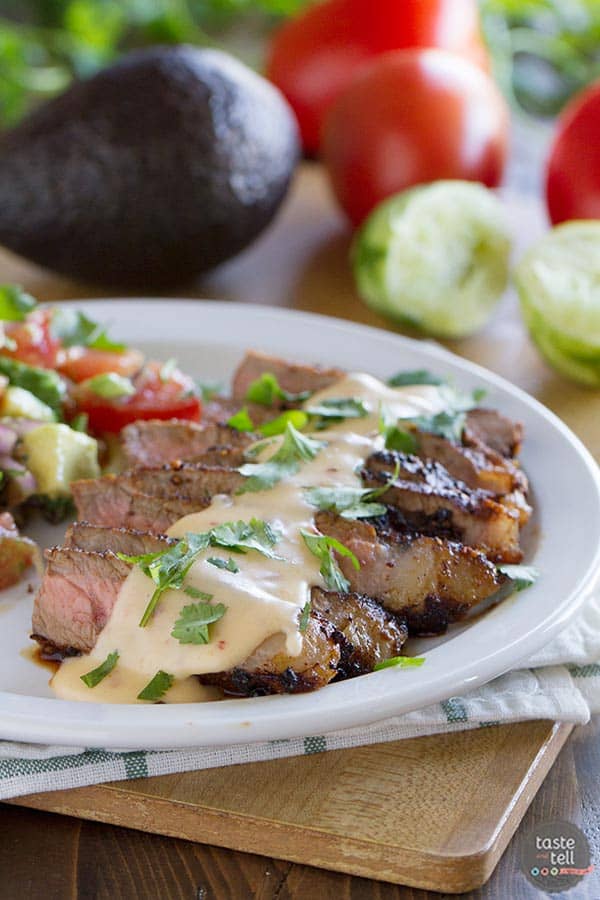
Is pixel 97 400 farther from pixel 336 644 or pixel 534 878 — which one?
pixel 534 878

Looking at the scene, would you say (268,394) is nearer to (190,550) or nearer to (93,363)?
(93,363)

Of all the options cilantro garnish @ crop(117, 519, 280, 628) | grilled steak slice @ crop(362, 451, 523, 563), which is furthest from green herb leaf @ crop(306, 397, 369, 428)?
cilantro garnish @ crop(117, 519, 280, 628)

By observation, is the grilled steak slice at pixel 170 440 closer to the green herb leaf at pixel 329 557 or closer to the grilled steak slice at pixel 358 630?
the green herb leaf at pixel 329 557

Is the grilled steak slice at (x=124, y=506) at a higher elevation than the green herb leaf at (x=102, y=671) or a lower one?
lower

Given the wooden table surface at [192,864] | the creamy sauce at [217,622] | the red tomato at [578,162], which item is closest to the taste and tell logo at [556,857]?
the wooden table surface at [192,864]

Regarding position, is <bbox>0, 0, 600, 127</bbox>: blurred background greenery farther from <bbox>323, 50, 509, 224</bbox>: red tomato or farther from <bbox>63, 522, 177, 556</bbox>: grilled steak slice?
<bbox>63, 522, 177, 556</bbox>: grilled steak slice

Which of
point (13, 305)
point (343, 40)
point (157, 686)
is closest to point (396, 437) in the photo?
point (157, 686)
